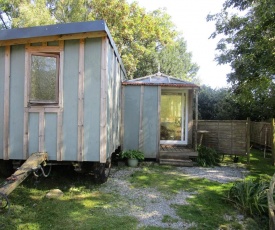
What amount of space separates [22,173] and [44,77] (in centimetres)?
187

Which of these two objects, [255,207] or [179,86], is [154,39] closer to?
[179,86]

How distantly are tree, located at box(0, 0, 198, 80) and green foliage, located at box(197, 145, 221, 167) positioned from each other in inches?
426

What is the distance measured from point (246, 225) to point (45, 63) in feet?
14.5

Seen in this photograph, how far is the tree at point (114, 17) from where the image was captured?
14.5 m

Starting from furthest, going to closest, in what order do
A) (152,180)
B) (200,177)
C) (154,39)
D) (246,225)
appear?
(154,39)
(200,177)
(152,180)
(246,225)

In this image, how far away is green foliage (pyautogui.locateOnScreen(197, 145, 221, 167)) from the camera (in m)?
7.50

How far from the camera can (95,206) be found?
3.85 metres

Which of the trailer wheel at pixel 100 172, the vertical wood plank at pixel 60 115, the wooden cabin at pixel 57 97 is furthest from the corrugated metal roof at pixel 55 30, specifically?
the trailer wheel at pixel 100 172

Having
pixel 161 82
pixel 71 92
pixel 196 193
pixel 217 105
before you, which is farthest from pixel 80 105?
pixel 217 105

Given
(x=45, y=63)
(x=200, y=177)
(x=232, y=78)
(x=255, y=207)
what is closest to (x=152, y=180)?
(x=200, y=177)

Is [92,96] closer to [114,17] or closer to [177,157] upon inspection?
[177,157]

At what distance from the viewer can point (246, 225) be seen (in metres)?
3.33

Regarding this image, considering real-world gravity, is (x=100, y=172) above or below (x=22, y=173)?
below

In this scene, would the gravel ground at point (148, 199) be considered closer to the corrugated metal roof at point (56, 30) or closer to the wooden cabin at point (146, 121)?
the wooden cabin at point (146, 121)
